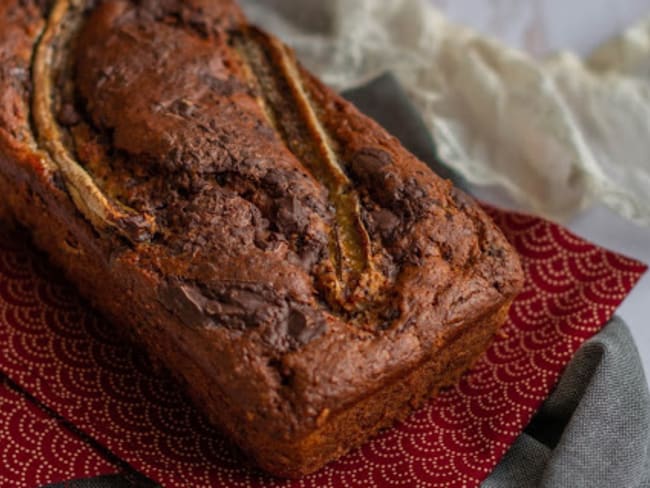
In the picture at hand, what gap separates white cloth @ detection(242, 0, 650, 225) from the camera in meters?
3.05

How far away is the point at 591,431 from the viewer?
88.0 inches

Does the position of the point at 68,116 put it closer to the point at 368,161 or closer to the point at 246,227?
the point at 246,227

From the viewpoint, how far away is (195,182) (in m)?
2.26

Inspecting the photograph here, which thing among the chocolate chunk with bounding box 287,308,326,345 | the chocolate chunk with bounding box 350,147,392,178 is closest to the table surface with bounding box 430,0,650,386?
the chocolate chunk with bounding box 350,147,392,178

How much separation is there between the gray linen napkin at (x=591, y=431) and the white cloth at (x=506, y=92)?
687mm

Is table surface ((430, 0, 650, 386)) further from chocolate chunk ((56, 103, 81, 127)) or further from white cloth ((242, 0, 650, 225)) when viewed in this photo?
chocolate chunk ((56, 103, 81, 127))

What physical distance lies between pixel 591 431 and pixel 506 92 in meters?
1.33

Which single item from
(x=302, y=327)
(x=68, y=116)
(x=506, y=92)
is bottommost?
(x=68, y=116)

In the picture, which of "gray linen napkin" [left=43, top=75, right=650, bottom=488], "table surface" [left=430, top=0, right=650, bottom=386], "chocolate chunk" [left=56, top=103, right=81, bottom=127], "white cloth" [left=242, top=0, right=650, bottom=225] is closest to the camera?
"gray linen napkin" [left=43, top=75, right=650, bottom=488]

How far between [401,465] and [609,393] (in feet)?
1.69

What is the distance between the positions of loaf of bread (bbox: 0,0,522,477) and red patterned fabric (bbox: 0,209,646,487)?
0.07m

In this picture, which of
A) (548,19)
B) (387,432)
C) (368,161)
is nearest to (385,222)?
(368,161)

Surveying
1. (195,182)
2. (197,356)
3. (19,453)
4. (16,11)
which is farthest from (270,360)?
(16,11)

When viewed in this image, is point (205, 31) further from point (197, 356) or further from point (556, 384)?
point (556, 384)
